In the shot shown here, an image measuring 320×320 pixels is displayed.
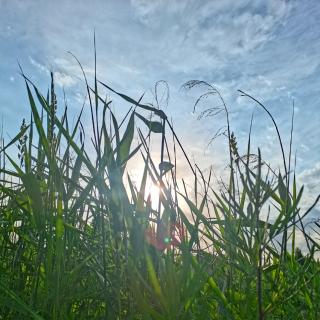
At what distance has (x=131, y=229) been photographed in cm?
121

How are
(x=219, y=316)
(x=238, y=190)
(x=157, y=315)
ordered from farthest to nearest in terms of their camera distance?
1. (x=238, y=190)
2. (x=219, y=316)
3. (x=157, y=315)

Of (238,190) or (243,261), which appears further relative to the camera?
(238,190)

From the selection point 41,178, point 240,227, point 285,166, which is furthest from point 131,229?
point 285,166

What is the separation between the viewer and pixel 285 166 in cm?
158

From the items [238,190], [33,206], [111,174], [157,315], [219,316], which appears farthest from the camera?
[238,190]

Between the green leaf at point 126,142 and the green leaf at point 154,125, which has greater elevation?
the green leaf at point 154,125

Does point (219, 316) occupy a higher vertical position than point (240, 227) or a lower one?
lower

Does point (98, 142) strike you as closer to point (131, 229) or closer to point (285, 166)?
point (131, 229)

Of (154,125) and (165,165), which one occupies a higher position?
(154,125)

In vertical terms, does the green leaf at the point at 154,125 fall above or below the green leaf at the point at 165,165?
above

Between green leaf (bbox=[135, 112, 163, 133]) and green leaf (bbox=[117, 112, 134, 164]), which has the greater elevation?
green leaf (bbox=[135, 112, 163, 133])

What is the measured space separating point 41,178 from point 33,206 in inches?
9.9

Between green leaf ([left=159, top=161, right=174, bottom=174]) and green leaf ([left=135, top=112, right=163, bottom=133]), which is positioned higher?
green leaf ([left=135, top=112, right=163, bottom=133])

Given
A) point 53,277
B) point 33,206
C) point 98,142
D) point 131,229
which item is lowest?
point 53,277
